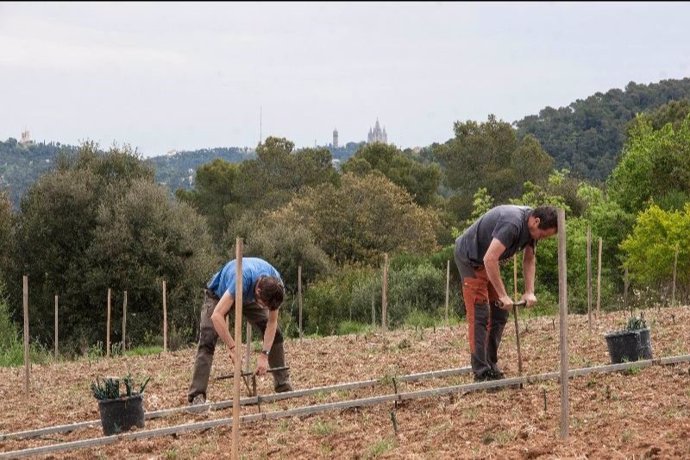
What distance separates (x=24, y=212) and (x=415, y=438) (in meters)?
21.4

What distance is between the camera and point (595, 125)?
49312 mm

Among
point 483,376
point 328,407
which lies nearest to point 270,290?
point 328,407

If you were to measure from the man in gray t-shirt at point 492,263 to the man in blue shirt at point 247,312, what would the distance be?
4.52ft

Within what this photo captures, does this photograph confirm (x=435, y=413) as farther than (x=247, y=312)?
No

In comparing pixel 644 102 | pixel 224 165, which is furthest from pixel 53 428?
pixel 644 102

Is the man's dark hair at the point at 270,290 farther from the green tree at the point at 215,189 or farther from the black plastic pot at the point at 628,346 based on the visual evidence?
the green tree at the point at 215,189

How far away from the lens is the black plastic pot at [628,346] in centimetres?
795

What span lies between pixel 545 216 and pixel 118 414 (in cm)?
324

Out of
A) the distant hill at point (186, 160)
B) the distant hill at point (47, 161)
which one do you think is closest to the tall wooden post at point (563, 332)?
the distant hill at point (47, 161)

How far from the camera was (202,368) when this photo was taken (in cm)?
794

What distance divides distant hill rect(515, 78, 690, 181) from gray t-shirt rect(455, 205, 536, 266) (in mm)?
38732

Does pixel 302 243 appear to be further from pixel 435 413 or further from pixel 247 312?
pixel 435 413

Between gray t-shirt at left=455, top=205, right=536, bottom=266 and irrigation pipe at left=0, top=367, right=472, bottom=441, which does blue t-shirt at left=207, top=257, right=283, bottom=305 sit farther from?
gray t-shirt at left=455, top=205, right=536, bottom=266

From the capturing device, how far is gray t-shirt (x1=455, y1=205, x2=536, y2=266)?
6.95 m
